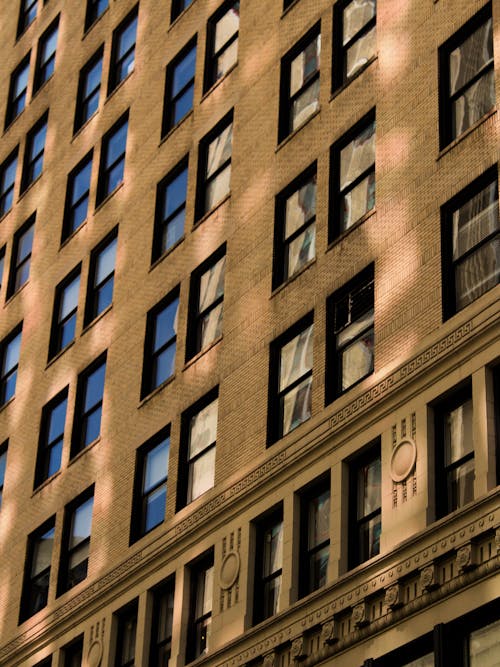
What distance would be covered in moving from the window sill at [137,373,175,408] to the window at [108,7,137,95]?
12.3 metres

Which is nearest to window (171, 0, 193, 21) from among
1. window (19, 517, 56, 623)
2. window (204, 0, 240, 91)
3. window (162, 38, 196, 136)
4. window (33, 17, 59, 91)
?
window (162, 38, 196, 136)

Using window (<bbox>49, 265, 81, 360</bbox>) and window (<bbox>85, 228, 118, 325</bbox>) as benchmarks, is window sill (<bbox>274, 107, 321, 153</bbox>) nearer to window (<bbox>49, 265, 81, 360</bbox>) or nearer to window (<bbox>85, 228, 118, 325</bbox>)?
window (<bbox>85, 228, 118, 325</bbox>)

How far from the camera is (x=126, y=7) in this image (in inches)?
1951

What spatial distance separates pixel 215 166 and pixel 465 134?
10.6m

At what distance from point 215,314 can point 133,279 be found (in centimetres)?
487

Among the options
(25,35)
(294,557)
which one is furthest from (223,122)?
(25,35)

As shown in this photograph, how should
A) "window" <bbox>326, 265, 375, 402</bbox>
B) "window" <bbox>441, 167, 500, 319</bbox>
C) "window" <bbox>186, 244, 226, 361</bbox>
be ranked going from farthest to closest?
"window" <bbox>186, 244, 226, 361</bbox> → "window" <bbox>326, 265, 375, 402</bbox> → "window" <bbox>441, 167, 500, 319</bbox>

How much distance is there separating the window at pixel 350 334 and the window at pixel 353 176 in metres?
1.59

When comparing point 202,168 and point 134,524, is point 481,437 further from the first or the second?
point 202,168

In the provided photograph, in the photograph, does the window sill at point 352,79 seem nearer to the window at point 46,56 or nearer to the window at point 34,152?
the window at point 34,152

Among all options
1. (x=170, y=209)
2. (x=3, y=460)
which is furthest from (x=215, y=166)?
(x=3, y=460)

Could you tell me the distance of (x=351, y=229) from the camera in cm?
3403

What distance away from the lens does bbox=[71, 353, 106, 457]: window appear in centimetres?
4216

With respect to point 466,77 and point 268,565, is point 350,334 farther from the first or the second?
point 466,77
